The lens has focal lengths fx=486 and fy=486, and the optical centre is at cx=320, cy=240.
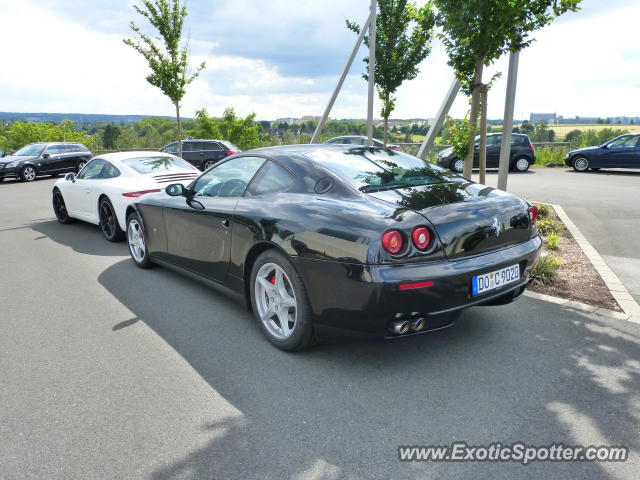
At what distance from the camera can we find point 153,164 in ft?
25.2

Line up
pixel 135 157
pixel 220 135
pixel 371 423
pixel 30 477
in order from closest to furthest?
pixel 30 477 < pixel 371 423 < pixel 135 157 < pixel 220 135

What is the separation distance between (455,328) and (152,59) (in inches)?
680

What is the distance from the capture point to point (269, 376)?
3.12 metres

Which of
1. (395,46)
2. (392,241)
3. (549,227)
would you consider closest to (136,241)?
(392,241)

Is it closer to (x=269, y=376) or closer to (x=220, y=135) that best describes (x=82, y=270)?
(x=269, y=376)

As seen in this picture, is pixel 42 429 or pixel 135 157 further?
pixel 135 157

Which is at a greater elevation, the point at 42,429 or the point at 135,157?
the point at 135,157

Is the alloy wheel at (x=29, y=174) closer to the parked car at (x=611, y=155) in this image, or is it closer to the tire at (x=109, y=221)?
the tire at (x=109, y=221)

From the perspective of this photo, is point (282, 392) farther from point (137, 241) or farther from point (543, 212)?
point (543, 212)

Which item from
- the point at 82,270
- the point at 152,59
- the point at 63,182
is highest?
the point at 152,59

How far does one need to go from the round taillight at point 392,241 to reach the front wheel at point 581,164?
712 inches

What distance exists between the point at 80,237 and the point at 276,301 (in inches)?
228

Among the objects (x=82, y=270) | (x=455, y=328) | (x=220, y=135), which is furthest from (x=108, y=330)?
(x=220, y=135)

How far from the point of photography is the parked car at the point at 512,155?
18.6m
